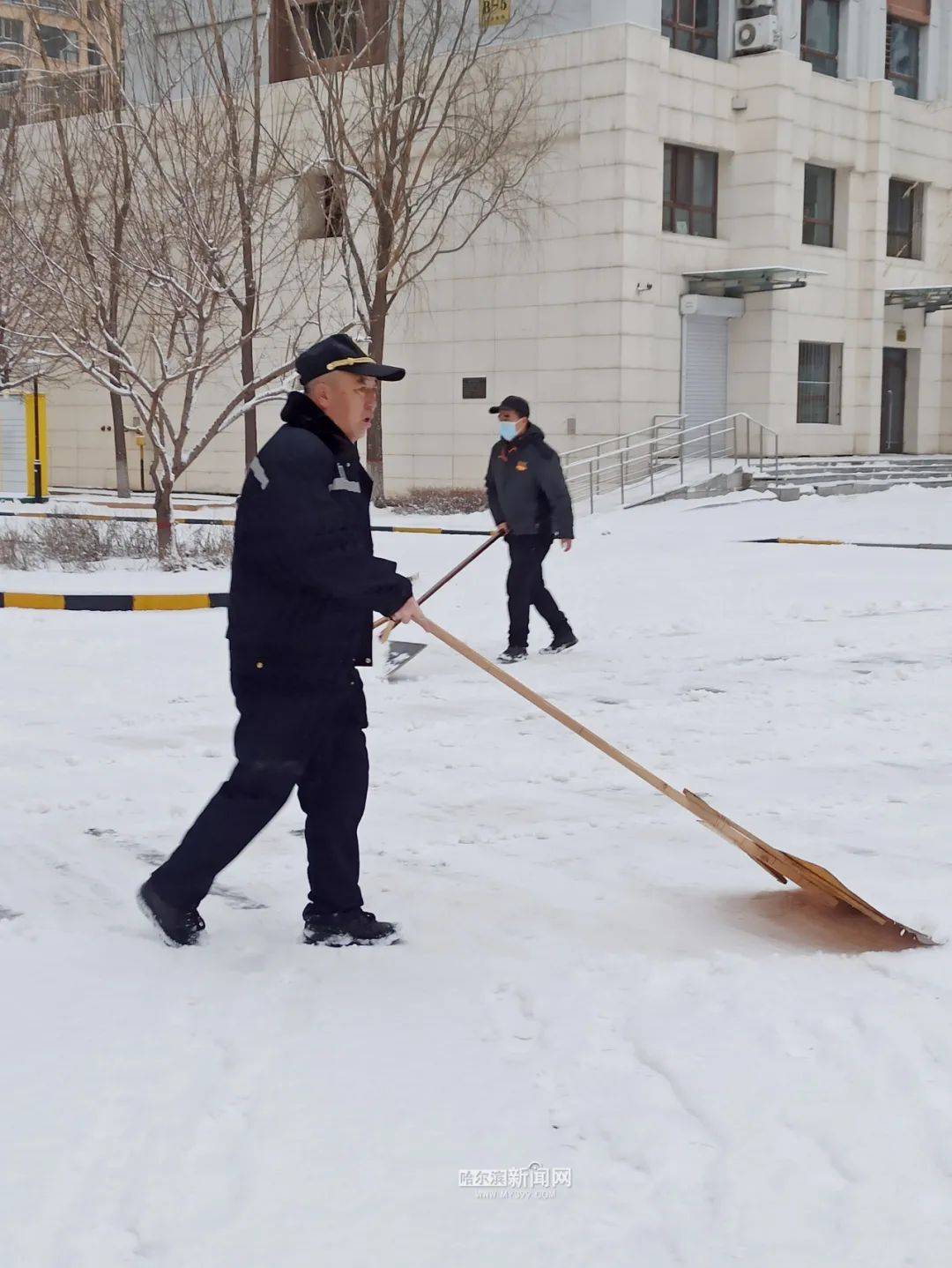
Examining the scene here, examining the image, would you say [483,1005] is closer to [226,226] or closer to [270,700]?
[270,700]

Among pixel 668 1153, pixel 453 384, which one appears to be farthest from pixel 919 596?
pixel 453 384

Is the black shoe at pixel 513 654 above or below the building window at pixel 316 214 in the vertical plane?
below

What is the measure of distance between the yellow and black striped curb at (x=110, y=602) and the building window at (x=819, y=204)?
74.1 ft

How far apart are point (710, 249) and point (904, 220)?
6.54 metres

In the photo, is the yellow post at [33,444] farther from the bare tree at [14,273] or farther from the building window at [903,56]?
the building window at [903,56]

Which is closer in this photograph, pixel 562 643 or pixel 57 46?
pixel 562 643

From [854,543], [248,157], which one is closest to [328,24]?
[248,157]

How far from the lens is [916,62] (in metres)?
34.2

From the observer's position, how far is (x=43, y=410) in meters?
29.3

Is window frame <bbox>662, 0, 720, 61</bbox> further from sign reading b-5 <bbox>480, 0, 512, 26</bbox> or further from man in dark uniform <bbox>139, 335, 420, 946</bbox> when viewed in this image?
man in dark uniform <bbox>139, 335, 420, 946</bbox>

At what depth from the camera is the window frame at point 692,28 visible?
1172 inches

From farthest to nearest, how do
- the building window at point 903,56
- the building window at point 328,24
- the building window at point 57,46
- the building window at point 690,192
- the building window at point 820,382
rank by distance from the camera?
the building window at point 57,46 < the building window at point 903,56 < the building window at point 820,382 < the building window at point 690,192 < the building window at point 328,24

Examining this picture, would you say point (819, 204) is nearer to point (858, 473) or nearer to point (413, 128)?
point (858, 473)

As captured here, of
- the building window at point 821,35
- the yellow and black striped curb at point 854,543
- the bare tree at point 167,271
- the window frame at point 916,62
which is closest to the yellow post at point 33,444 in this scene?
the bare tree at point 167,271
